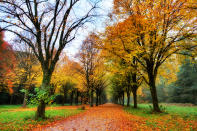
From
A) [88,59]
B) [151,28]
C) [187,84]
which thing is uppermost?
[88,59]

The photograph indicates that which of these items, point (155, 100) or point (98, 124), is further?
point (155, 100)

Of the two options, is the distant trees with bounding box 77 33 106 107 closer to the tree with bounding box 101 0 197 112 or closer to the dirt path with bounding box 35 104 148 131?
the tree with bounding box 101 0 197 112

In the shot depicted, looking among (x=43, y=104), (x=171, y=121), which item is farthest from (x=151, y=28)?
(x=43, y=104)

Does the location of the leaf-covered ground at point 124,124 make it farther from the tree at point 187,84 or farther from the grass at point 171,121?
the tree at point 187,84

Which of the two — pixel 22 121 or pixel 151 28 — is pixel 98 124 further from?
pixel 151 28

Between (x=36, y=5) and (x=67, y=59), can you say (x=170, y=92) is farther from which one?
(x=36, y=5)

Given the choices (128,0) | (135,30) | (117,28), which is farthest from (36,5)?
(135,30)

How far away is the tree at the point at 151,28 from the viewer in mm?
7394

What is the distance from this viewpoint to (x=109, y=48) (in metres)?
9.62

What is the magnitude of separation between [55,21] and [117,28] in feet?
16.4

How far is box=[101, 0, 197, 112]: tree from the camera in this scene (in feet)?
24.3

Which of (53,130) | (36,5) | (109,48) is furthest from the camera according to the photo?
(109,48)

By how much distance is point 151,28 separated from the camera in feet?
24.6

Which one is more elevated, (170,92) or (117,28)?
(117,28)
